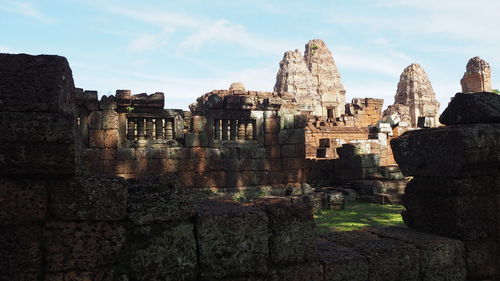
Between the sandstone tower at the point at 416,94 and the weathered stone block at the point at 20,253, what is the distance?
49125mm

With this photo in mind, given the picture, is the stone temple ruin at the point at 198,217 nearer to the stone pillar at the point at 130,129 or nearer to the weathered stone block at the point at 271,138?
the weathered stone block at the point at 271,138

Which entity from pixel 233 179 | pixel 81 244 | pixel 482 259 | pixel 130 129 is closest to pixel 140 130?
pixel 130 129

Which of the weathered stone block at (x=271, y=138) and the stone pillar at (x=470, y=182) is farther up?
the weathered stone block at (x=271, y=138)

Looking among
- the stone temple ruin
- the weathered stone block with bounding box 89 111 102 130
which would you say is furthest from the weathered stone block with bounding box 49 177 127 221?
the weathered stone block with bounding box 89 111 102 130

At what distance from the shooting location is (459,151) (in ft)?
12.0

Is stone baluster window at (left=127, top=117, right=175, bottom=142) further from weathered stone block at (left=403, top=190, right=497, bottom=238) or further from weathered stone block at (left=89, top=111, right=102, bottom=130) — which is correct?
weathered stone block at (left=403, top=190, right=497, bottom=238)

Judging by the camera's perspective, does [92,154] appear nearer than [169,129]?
Yes

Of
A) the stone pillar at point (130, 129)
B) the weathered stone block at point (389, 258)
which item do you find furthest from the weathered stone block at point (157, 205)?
the stone pillar at point (130, 129)

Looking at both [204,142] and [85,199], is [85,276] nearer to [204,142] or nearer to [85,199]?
[85,199]

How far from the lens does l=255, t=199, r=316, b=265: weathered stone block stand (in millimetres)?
3047

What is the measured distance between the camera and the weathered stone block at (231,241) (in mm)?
2811

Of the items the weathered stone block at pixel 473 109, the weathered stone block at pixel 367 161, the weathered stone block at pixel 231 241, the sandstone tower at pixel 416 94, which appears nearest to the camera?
the weathered stone block at pixel 231 241

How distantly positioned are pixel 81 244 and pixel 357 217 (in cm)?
654

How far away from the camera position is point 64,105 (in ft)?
8.59
